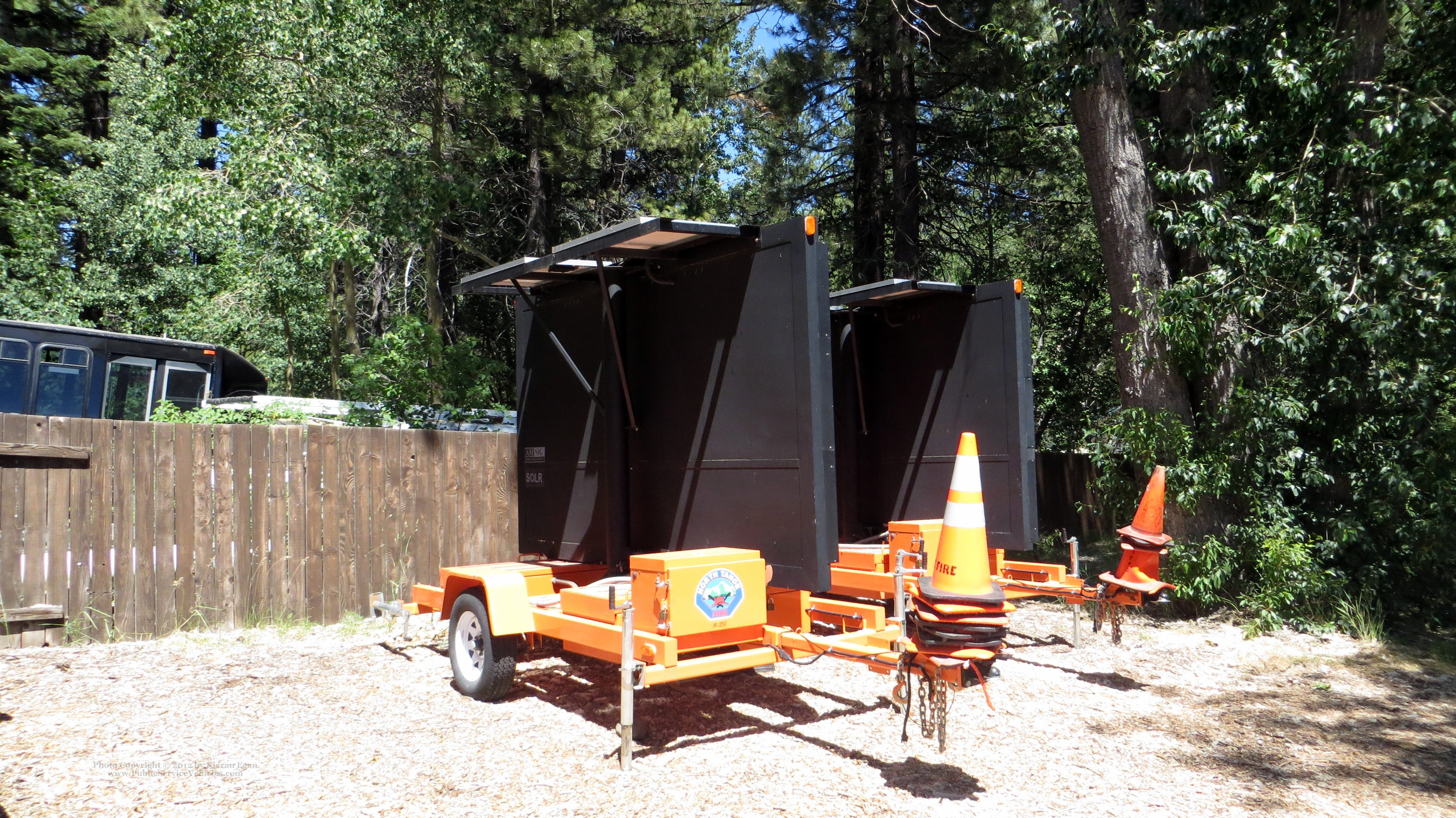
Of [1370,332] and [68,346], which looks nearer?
[1370,332]

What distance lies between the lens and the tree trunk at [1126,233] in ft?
29.8

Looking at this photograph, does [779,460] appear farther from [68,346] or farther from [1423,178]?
[68,346]

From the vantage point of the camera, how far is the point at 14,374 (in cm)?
1289

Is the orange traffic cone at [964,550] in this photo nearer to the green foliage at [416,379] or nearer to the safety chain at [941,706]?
the safety chain at [941,706]

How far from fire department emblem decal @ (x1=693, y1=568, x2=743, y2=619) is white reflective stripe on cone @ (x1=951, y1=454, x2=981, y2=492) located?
1223 mm

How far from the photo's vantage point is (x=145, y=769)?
451cm

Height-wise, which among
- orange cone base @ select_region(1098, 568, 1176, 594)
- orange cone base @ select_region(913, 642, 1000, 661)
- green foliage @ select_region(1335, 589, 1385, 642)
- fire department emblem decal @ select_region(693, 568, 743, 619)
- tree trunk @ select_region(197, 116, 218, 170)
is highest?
tree trunk @ select_region(197, 116, 218, 170)

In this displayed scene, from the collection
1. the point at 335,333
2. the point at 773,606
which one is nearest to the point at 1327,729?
the point at 773,606

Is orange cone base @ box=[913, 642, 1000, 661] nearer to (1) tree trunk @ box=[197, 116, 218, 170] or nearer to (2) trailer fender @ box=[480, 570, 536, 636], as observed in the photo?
(2) trailer fender @ box=[480, 570, 536, 636]

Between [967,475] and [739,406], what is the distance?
4.51 ft

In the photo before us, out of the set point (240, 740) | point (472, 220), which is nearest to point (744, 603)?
point (240, 740)

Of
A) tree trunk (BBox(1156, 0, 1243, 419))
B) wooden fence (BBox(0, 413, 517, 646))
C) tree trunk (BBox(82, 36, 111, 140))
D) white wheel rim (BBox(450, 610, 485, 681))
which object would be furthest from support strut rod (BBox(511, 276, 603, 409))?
tree trunk (BBox(82, 36, 111, 140))

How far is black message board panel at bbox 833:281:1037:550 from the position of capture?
6875 millimetres

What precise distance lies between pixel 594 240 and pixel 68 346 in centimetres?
1169
